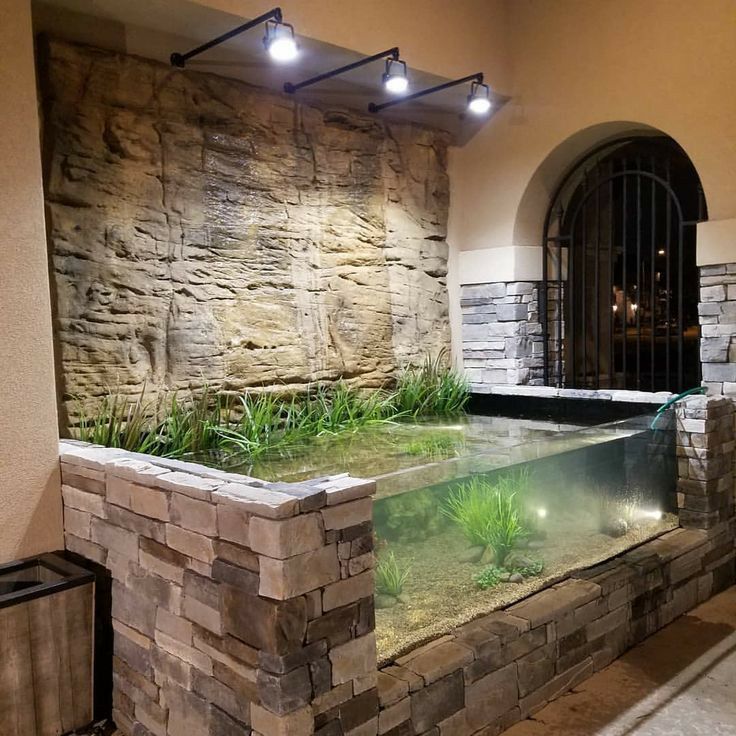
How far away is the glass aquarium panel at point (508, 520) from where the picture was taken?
287 cm

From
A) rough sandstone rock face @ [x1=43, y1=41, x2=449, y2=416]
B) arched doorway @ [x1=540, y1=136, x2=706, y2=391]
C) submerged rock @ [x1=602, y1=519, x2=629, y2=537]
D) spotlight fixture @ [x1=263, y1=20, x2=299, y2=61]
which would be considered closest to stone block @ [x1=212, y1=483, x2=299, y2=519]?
rough sandstone rock face @ [x1=43, y1=41, x2=449, y2=416]

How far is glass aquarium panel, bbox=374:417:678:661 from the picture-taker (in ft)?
9.42

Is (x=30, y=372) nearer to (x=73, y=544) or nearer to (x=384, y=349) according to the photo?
(x=73, y=544)

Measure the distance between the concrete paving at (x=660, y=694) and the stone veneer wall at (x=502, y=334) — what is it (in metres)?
2.61

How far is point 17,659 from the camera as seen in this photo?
2.60 meters

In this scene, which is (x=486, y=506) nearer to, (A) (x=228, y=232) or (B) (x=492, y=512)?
(B) (x=492, y=512)

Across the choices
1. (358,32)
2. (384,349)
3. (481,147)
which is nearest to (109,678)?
(384,349)

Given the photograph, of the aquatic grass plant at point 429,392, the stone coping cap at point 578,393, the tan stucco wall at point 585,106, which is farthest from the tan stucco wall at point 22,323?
the tan stucco wall at point 585,106

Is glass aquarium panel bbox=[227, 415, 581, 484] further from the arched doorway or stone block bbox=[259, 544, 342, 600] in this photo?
the arched doorway

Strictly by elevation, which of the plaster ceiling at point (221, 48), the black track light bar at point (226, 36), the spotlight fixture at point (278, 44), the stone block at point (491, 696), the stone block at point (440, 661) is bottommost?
the stone block at point (491, 696)

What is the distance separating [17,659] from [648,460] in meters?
3.19

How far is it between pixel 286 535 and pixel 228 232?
3.12 meters

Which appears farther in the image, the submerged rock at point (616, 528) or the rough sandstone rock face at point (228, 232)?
the rough sandstone rock face at point (228, 232)

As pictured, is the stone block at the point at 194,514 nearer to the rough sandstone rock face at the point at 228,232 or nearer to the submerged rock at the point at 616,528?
the rough sandstone rock face at the point at 228,232
